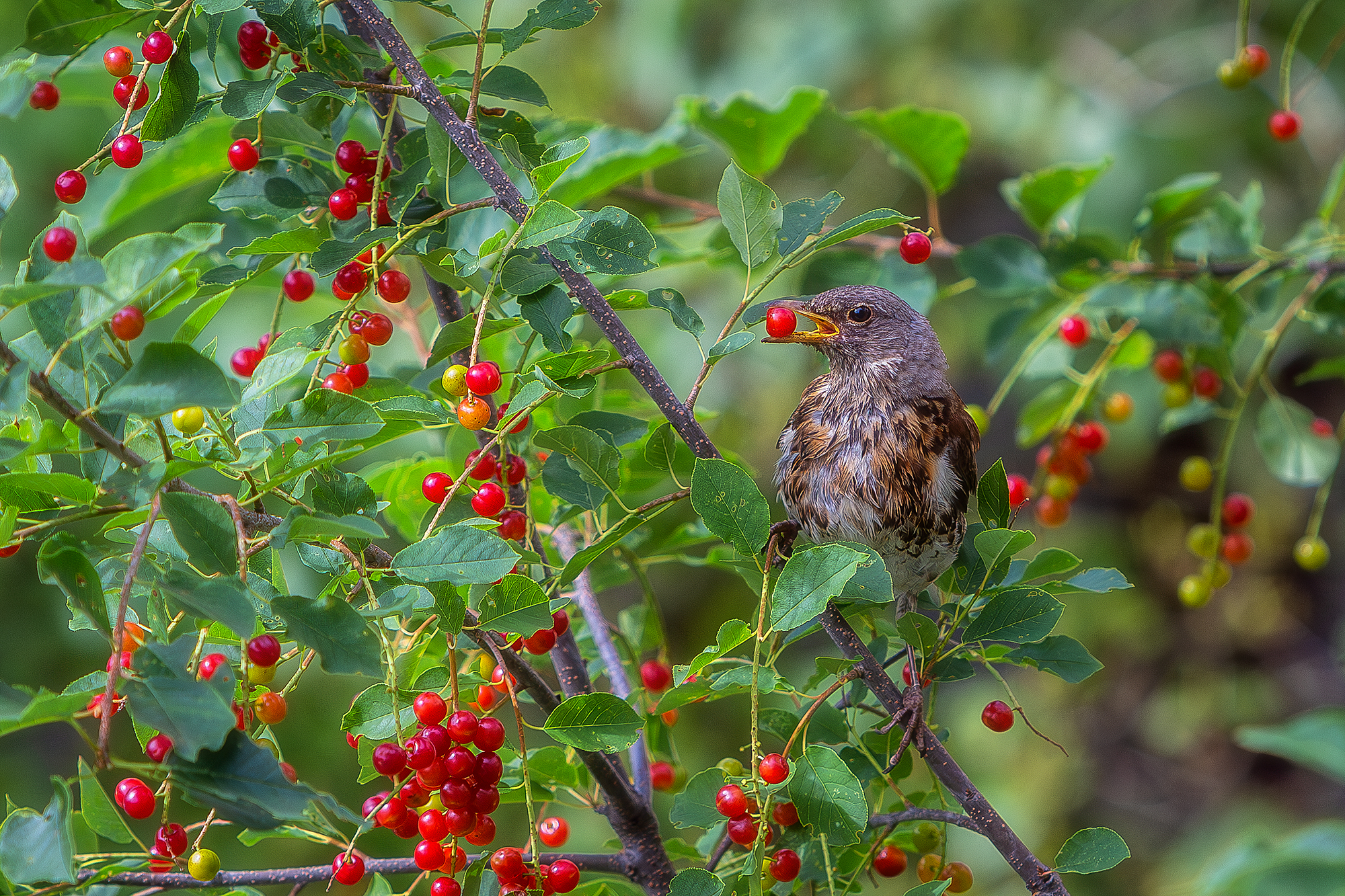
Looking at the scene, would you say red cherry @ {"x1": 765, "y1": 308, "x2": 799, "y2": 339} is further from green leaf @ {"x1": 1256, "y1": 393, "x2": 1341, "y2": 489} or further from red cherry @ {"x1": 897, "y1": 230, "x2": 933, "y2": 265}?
green leaf @ {"x1": 1256, "y1": 393, "x2": 1341, "y2": 489}

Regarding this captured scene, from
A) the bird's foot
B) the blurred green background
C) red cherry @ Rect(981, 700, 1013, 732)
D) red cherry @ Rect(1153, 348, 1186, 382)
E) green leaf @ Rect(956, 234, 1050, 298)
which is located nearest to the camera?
red cherry @ Rect(981, 700, 1013, 732)

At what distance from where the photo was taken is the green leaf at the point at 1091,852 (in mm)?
1016

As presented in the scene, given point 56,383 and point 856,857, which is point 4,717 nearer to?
point 56,383

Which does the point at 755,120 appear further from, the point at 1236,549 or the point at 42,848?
the point at 42,848

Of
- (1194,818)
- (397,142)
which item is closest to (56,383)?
(397,142)

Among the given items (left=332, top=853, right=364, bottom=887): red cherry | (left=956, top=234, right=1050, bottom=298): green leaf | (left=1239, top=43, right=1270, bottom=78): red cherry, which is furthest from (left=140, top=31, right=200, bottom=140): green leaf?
(left=1239, top=43, right=1270, bottom=78): red cherry

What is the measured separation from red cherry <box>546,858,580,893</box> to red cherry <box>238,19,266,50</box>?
2.73 ft

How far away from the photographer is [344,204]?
1.08m

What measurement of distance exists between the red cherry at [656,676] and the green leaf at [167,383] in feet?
2.87

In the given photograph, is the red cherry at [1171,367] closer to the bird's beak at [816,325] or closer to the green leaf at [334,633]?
the bird's beak at [816,325]

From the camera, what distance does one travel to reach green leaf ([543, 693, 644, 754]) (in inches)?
37.5

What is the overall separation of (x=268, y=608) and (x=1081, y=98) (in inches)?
139

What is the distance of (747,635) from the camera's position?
96 cm

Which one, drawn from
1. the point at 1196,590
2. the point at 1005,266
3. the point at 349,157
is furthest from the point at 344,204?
the point at 1196,590
